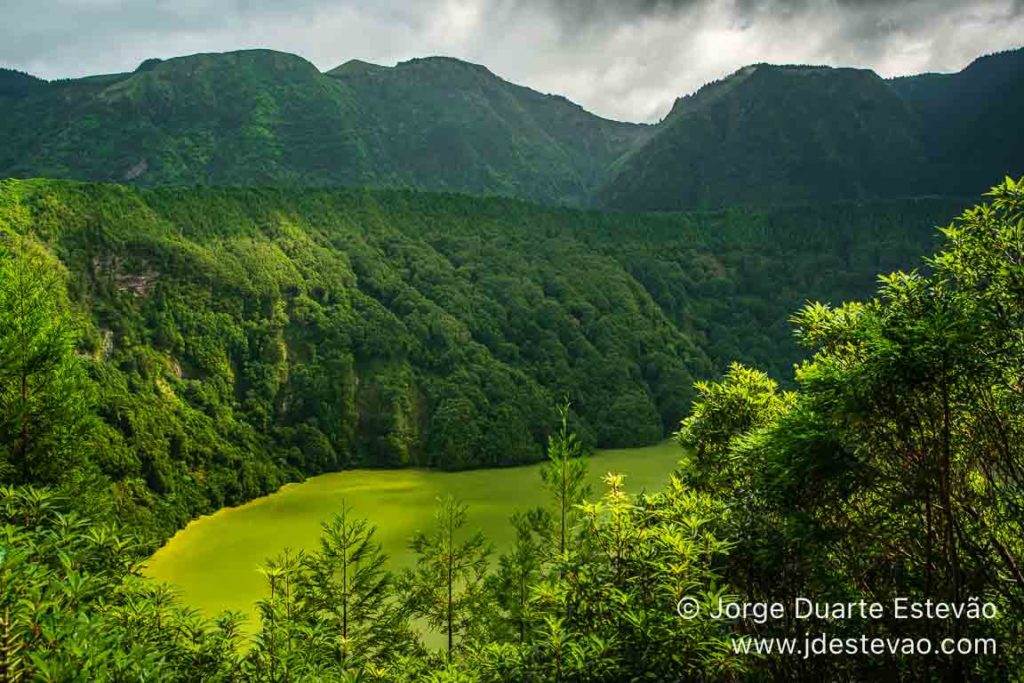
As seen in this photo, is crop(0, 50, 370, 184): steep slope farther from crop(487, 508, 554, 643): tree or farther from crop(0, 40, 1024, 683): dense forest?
crop(487, 508, 554, 643): tree

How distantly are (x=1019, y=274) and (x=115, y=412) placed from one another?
54.8 m

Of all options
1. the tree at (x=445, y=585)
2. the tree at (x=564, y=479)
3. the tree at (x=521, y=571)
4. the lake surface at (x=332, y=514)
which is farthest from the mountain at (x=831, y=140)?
the tree at (x=445, y=585)

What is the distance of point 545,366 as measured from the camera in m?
87.1

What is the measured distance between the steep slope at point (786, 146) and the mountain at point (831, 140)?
0.81ft

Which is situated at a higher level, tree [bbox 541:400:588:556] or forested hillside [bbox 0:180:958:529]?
forested hillside [bbox 0:180:958:529]

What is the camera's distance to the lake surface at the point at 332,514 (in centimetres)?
3978

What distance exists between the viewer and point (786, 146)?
17375 centimetres

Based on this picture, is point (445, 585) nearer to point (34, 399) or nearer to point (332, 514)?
point (34, 399)

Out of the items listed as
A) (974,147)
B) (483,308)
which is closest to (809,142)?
(974,147)

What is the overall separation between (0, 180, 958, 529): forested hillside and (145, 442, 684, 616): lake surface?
8.01 feet

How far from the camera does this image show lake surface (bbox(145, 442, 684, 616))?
39781 mm

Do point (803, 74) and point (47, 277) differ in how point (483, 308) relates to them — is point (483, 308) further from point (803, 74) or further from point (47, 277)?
point (803, 74)

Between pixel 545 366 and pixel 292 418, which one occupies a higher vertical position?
pixel 545 366

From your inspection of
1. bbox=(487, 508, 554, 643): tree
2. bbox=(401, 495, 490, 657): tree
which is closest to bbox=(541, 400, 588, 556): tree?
bbox=(487, 508, 554, 643): tree
